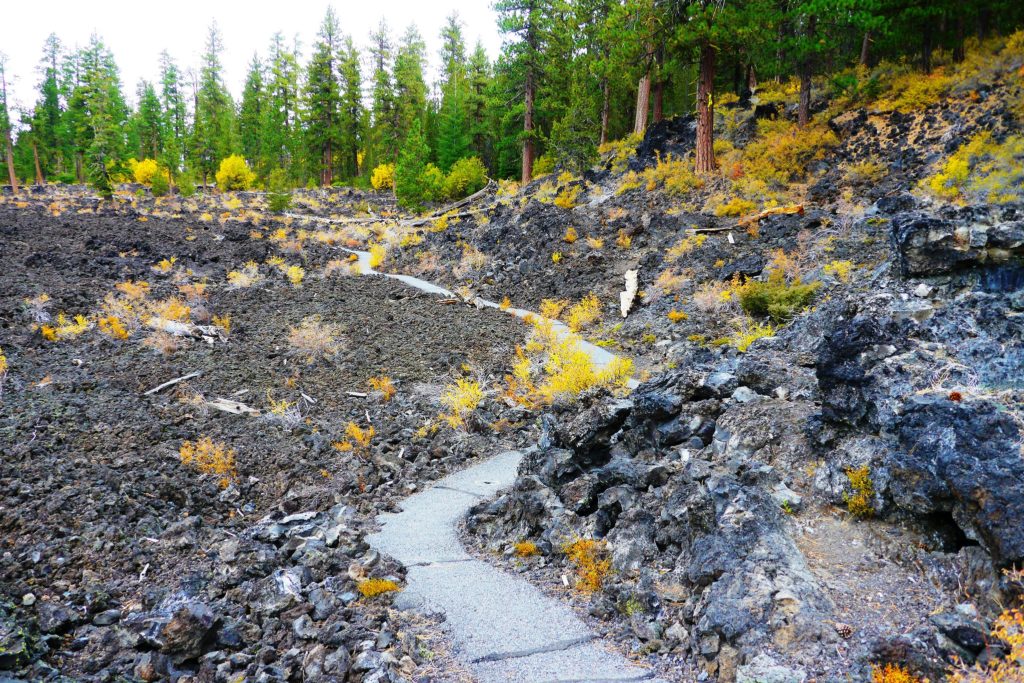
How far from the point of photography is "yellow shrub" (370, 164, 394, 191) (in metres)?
49.6

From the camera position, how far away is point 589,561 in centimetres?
626

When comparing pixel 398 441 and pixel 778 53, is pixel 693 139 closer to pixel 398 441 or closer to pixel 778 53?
pixel 778 53

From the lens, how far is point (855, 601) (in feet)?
15.0

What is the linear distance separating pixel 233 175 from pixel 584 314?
45193 mm

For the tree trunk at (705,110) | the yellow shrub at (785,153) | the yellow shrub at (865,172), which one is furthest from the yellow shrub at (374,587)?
the tree trunk at (705,110)

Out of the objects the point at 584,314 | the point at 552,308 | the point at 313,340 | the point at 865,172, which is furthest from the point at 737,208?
the point at 313,340

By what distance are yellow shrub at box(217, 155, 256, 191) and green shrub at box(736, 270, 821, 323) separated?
49552 mm

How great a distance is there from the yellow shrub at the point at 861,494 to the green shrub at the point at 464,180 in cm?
3736

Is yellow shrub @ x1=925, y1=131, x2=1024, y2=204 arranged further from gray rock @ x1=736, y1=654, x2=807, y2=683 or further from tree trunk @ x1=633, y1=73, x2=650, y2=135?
tree trunk @ x1=633, y1=73, x2=650, y2=135

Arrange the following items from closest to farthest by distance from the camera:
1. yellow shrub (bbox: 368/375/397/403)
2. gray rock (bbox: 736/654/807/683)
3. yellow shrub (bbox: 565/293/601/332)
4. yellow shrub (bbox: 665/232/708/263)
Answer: gray rock (bbox: 736/654/807/683), yellow shrub (bbox: 368/375/397/403), yellow shrub (bbox: 565/293/601/332), yellow shrub (bbox: 665/232/708/263)

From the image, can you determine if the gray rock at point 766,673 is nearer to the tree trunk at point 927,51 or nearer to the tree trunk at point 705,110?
the tree trunk at point 705,110

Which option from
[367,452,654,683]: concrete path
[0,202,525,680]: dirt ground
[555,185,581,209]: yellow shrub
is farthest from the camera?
[555,185,581,209]: yellow shrub

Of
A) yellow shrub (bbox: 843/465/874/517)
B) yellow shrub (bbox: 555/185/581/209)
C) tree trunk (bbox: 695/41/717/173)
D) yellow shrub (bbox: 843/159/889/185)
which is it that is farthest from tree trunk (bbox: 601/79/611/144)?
yellow shrub (bbox: 843/465/874/517)

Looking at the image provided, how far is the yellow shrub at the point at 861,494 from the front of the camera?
5.51 meters
